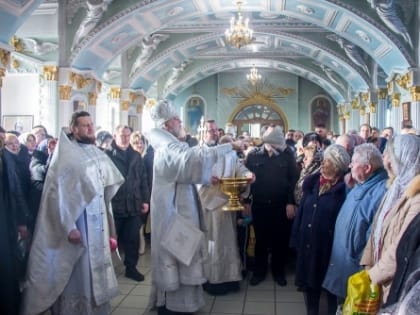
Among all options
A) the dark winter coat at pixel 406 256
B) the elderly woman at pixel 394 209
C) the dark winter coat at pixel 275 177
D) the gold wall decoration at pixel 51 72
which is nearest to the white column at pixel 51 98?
the gold wall decoration at pixel 51 72

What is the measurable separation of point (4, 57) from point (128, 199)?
5.07 metres

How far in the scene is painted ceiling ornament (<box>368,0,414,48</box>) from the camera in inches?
A: 444

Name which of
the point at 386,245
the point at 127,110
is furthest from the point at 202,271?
the point at 127,110

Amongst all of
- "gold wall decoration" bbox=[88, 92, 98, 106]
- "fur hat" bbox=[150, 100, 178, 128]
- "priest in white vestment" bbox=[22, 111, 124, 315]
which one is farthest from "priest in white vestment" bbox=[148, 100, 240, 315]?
"gold wall decoration" bbox=[88, 92, 98, 106]

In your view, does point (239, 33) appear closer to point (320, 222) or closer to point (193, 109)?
point (320, 222)

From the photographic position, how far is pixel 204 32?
16172 millimetres

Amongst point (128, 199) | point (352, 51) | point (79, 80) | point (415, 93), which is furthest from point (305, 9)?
point (128, 199)

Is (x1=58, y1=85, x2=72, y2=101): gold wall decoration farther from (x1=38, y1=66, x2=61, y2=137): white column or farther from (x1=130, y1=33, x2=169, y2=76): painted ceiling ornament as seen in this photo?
(x1=130, y1=33, x2=169, y2=76): painted ceiling ornament

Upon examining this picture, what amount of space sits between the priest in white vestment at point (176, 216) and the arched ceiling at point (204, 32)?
18.2ft

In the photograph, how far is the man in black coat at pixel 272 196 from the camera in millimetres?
5914

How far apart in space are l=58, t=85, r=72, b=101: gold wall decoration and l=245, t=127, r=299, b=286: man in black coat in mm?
7540

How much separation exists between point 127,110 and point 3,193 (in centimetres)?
1313

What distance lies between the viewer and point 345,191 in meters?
4.28

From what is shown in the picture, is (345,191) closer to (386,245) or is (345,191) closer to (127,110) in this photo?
(386,245)
